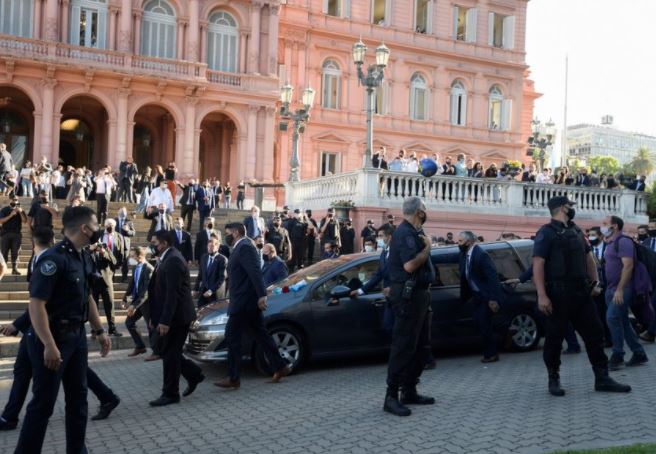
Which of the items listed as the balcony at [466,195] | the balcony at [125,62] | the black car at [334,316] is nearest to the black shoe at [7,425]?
the black car at [334,316]

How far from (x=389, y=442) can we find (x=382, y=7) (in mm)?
36880

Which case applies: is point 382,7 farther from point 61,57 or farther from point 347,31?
point 61,57

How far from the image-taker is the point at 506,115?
43062mm

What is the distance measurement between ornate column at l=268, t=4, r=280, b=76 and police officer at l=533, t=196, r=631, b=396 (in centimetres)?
2809

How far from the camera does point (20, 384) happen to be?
6.71 meters

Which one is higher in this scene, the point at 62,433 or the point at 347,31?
the point at 347,31

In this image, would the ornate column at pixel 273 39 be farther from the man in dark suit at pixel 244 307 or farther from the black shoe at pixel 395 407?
the black shoe at pixel 395 407

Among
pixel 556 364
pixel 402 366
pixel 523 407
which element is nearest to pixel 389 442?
pixel 402 366

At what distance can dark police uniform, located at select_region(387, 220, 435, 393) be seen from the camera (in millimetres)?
6855

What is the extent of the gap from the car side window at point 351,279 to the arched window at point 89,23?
82.3 feet

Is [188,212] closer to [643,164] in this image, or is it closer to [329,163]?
[329,163]

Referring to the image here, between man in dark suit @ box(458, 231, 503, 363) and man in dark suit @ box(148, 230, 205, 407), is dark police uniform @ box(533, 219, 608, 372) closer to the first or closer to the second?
man in dark suit @ box(458, 231, 503, 363)

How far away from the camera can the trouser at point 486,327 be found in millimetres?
10000

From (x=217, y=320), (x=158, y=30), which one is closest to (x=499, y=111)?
(x=158, y=30)
